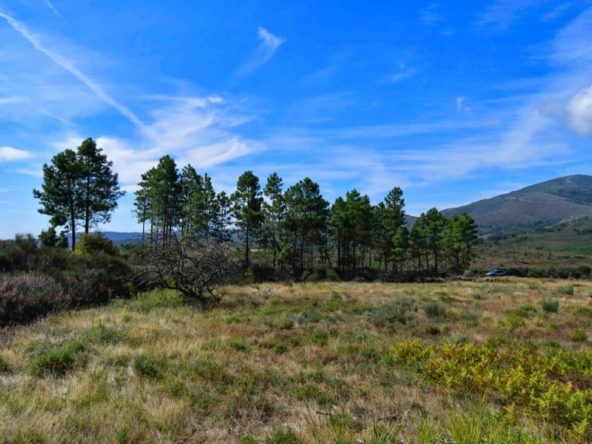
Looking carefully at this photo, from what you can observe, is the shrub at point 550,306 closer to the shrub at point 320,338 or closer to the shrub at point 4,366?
the shrub at point 320,338

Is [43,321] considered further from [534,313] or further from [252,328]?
[534,313]

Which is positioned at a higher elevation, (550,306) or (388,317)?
(388,317)

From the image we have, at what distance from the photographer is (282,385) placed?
600 cm

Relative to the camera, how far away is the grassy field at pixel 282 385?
4012 mm

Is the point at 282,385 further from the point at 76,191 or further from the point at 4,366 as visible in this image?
the point at 76,191

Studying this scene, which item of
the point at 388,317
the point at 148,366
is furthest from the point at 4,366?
the point at 388,317

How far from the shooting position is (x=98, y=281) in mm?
17203

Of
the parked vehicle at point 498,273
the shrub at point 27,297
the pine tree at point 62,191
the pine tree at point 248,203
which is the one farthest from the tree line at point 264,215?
the shrub at point 27,297

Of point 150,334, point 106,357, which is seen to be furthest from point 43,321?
point 106,357

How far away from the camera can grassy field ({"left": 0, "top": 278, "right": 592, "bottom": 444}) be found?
401 centimetres

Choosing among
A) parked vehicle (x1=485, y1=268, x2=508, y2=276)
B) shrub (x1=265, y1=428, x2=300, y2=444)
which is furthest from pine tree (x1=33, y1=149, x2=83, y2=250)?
parked vehicle (x1=485, y1=268, x2=508, y2=276)

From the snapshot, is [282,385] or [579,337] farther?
[579,337]

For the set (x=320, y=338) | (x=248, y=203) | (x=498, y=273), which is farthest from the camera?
(x=498, y=273)

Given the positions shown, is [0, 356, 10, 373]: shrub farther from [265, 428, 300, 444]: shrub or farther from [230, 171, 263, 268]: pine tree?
[230, 171, 263, 268]: pine tree
